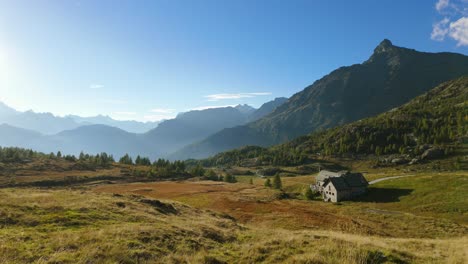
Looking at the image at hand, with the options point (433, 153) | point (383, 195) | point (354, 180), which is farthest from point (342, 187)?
point (433, 153)

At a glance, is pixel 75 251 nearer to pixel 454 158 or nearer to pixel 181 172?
pixel 181 172

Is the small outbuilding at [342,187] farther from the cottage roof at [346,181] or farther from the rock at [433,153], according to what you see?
the rock at [433,153]

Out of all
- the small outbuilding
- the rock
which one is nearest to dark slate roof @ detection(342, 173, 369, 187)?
the small outbuilding

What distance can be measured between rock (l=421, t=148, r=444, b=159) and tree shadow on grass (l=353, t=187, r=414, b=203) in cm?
10210

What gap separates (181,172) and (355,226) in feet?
497

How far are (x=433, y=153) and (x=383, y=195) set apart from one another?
11444cm

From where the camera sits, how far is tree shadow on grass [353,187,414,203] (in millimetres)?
87125

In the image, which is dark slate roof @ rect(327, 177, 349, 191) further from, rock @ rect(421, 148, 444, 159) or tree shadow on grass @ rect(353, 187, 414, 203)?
rock @ rect(421, 148, 444, 159)

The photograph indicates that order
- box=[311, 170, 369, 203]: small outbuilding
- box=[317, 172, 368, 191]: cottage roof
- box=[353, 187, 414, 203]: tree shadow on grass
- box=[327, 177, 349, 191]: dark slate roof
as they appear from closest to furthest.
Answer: box=[353, 187, 414, 203]: tree shadow on grass
box=[311, 170, 369, 203]: small outbuilding
box=[327, 177, 349, 191]: dark slate roof
box=[317, 172, 368, 191]: cottage roof

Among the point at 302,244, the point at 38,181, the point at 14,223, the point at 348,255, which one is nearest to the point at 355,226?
the point at 302,244

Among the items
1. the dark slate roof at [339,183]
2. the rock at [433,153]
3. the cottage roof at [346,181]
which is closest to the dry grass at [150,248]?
the dark slate roof at [339,183]

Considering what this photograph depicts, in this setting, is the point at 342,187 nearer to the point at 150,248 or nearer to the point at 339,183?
the point at 339,183

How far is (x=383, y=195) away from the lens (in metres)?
92.5

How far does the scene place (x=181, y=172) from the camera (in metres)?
187
